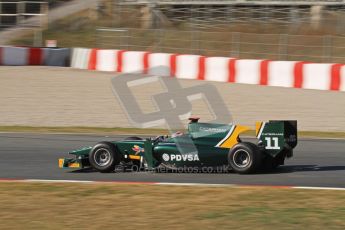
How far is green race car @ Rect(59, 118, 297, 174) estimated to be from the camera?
8.83 meters

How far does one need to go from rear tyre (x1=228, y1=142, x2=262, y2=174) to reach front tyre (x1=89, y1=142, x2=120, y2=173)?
1.44 metres

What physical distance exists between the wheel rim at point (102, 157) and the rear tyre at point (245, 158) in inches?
59.8

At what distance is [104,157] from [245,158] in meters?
1.76

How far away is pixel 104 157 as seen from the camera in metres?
9.19

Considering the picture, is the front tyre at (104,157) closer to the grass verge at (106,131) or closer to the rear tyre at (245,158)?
the rear tyre at (245,158)

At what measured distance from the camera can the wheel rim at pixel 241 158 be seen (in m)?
8.76

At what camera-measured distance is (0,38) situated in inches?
1232

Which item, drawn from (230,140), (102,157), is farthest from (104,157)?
(230,140)

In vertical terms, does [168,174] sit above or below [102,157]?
below

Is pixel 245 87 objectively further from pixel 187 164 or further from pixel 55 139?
pixel 187 164

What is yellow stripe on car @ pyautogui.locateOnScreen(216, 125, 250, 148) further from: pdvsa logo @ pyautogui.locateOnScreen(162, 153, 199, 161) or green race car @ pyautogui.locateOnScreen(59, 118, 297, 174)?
pdvsa logo @ pyautogui.locateOnScreen(162, 153, 199, 161)

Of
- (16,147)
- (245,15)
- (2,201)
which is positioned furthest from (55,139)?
(245,15)

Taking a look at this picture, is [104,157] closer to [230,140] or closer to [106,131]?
[230,140]

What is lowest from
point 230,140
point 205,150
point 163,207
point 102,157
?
point 163,207
